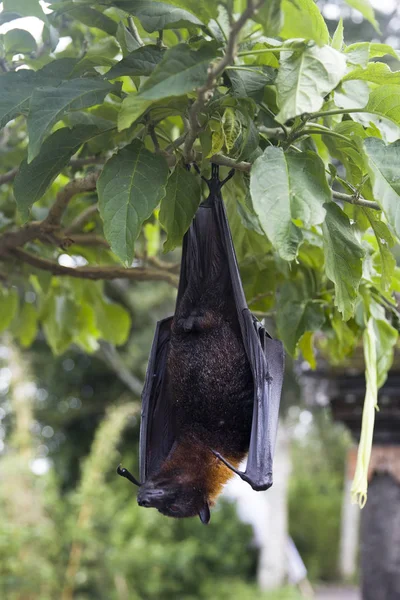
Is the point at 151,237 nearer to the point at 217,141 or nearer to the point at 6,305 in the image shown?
the point at 6,305

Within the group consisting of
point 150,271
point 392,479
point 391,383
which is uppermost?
point 150,271

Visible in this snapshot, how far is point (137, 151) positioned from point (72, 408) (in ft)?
40.7

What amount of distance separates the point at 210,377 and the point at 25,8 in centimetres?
92

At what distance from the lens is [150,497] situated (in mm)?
1747

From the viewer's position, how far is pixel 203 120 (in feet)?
4.75

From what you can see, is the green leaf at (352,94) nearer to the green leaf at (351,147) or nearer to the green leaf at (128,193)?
the green leaf at (351,147)

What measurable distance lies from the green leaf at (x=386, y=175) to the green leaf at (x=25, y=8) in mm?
685

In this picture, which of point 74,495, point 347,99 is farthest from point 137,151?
point 74,495

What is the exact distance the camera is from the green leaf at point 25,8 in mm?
1417

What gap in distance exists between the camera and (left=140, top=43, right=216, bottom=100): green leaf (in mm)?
1171

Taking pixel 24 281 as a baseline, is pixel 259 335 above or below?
above

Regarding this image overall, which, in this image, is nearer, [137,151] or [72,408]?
[137,151]

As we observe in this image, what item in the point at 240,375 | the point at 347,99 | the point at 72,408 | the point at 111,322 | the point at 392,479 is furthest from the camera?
the point at 72,408

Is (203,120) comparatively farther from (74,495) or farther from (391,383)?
(74,495)
